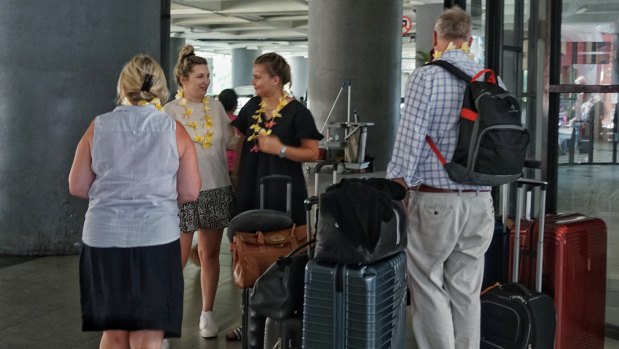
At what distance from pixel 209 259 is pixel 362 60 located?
12.8 m

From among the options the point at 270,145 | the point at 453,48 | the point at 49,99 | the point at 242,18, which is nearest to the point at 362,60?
the point at 49,99

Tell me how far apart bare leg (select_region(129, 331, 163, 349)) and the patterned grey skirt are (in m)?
1.36

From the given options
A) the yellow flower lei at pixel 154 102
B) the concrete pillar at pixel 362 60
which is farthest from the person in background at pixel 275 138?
the concrete pillar at pixel 362 60

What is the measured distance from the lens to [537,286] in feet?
15.1

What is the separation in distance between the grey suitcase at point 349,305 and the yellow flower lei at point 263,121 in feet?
4.43

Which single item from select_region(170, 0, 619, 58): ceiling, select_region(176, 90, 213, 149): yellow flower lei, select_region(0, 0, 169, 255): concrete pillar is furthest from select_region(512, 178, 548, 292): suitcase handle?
select_region(170, 0, 619, 58): ceiling

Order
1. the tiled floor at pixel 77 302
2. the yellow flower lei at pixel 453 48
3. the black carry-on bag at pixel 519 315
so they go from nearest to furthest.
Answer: the yellow flower lei at pixel 453 48, the black carry-on bag at pixel 519 315, the tiled floor at pixel 77 302

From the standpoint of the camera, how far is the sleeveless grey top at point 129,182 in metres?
3.59

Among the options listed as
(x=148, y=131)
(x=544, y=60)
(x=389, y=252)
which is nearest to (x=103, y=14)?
(x=544, y=60)

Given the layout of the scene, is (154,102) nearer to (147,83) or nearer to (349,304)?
(147,83)

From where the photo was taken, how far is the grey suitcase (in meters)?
3.52

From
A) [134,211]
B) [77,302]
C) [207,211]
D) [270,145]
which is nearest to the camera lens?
[134,211]

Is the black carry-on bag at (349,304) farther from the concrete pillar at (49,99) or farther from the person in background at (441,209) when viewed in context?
the concrete pillar at (49,99)

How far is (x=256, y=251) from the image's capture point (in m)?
4.14
